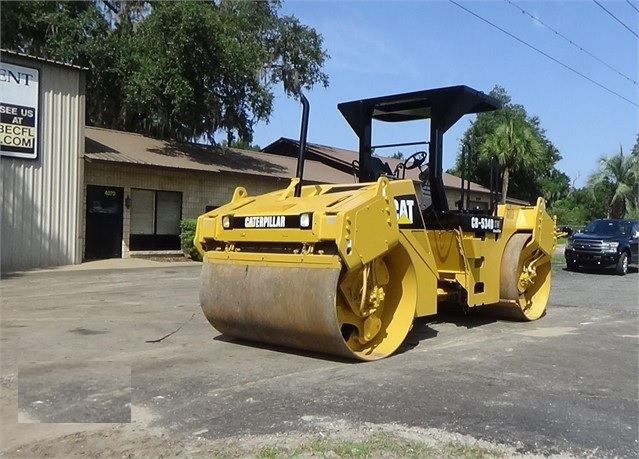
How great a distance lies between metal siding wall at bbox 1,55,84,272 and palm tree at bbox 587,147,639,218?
131 ft

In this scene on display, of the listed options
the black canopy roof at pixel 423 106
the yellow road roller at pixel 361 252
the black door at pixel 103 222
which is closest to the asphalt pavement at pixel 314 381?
the yellow road roller at pixel 361 252

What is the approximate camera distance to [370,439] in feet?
14.4

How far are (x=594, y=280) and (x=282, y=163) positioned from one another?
14651 mm

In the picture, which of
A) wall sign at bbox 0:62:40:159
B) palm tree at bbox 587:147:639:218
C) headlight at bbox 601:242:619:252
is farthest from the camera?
palm tree at bbox 587:147:639:218

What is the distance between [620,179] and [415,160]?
1764 inches

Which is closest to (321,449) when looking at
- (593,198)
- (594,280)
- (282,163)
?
(594,280)

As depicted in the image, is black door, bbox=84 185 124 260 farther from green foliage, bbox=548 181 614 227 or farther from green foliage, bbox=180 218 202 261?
green foliage, bbox=548 181 614 227

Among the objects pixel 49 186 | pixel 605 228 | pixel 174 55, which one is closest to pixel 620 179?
pixel 605 228

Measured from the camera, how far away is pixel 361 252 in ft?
20.1

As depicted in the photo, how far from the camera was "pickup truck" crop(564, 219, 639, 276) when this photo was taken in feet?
63.0

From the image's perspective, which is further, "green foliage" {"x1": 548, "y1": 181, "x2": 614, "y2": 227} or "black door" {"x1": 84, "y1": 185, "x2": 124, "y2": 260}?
"green foliage" {"x1": 548, "y1": 181, "x2": 614, "y2": 227}

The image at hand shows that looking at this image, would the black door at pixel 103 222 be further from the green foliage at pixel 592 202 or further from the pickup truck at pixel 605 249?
the green foliage at pixel 592 202

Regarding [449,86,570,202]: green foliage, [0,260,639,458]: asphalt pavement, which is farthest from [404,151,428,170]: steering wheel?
[449,86,570,202]: green foliage

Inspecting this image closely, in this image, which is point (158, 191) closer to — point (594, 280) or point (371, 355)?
point (594, 280)
